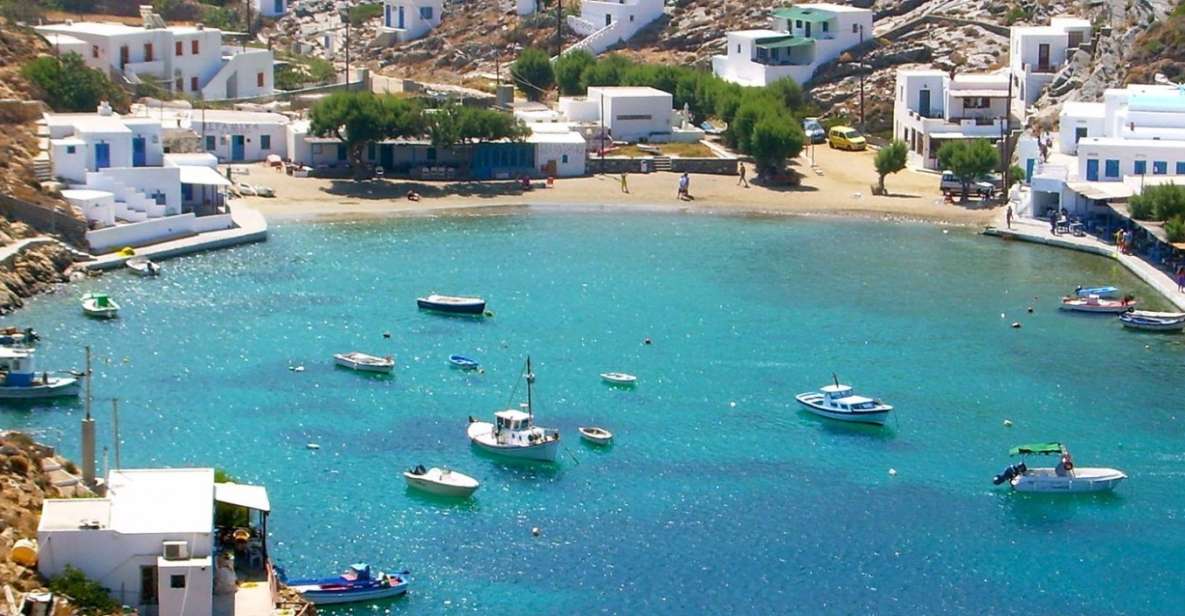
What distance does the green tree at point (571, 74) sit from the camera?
117500 millimetres

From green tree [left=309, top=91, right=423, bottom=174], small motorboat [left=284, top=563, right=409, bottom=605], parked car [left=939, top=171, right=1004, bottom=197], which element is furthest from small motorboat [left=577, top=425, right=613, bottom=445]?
parked car [left=939, top=171, right=1004, bottom=197]

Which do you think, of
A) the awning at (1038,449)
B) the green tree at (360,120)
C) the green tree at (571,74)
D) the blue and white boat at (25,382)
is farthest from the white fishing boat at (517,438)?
the green tree at (571,74)

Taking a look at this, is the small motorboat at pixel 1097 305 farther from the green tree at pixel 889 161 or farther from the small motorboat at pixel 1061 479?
the green tree at pixel 889 161

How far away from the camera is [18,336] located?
71875 mm

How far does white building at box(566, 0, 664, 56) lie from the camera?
412ft

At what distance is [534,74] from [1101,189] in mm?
35132

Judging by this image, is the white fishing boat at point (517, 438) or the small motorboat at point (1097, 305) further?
the small motorboat at point (1097, 305)

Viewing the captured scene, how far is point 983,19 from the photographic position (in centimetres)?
11750

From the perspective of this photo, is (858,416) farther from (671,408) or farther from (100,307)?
(100,307)

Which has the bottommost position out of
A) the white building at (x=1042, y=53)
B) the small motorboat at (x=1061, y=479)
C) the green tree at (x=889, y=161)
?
the small motorboat at (x=1061, y=479)

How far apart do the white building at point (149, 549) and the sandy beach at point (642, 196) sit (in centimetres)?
→ 4910

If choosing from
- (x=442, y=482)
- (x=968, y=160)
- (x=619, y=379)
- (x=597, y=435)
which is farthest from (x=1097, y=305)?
(x=442, y=482)

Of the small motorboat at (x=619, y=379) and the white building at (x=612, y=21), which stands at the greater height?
the white building at (x=612, y=21)

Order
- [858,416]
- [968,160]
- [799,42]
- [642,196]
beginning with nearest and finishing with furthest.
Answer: [858,416] < [968,160] < [642,196] < [799,42]
